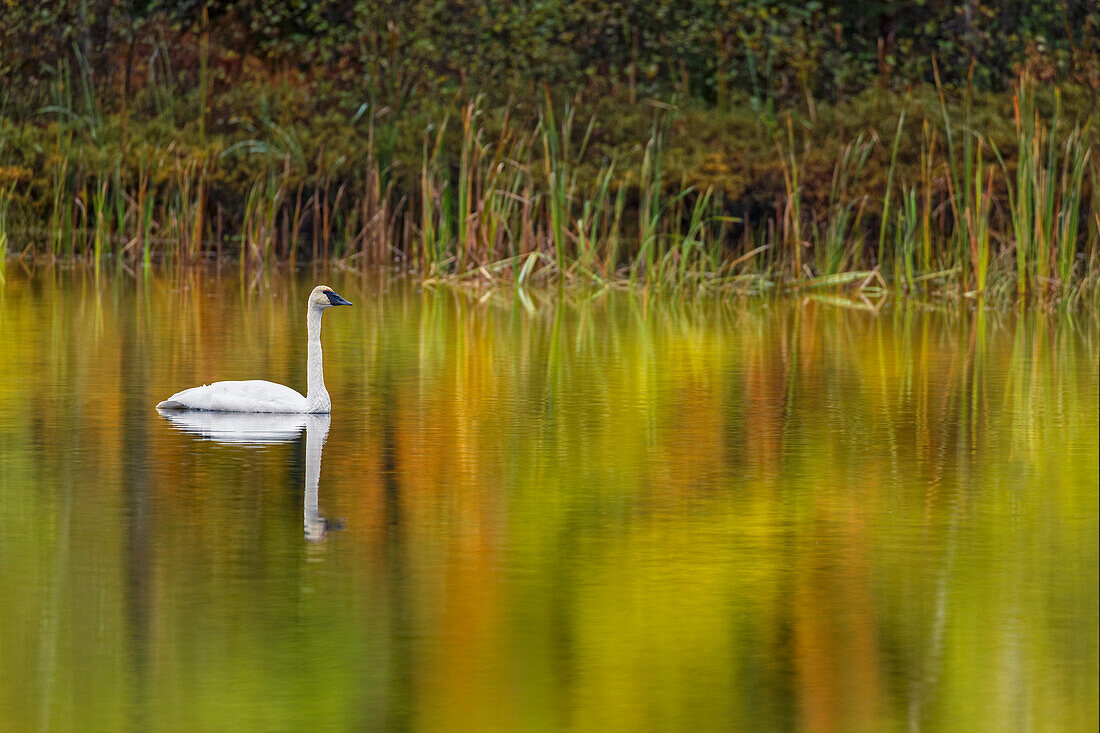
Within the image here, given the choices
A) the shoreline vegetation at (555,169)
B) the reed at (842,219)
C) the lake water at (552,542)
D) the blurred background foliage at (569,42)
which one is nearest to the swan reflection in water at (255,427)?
the lake water at (552,542)

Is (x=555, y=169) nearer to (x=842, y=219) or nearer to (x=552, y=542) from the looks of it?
(x=842, y=219)

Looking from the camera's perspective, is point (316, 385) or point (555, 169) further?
point (555, 169)

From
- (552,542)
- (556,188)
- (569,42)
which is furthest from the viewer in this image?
(569,42)

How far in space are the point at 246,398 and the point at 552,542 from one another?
9.89 ft

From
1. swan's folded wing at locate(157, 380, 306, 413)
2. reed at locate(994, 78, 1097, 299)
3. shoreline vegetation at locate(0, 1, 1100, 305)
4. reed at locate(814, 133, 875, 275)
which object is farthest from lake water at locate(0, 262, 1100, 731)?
shoreline vegetation at locate(0, 1, 1100, 305)

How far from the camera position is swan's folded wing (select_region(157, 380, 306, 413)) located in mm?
9023

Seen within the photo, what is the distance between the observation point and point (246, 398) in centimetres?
902

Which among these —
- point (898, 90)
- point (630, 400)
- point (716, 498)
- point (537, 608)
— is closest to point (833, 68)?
point (898, 90)

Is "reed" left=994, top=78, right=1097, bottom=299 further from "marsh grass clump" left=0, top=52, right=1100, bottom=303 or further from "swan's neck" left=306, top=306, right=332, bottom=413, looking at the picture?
"swan's neck" left=306, top=306, right=332, bottom=413

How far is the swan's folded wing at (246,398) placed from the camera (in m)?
9.02

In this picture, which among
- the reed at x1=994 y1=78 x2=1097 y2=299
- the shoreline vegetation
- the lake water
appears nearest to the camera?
the lake water

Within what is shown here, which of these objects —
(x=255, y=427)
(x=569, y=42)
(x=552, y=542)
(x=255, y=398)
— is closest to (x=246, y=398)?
(x=255, y=398)

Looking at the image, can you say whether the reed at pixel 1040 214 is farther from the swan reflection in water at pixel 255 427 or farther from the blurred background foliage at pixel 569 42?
the blurred background foliage at pixel 569 42

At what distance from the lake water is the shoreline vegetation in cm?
393
